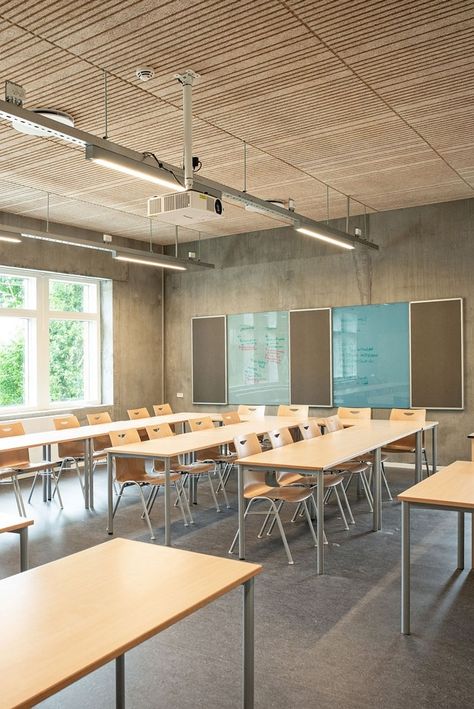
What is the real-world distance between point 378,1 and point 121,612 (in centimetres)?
338

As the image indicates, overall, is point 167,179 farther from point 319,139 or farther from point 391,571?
point 391,571

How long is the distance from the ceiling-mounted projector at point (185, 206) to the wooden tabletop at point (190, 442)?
2017 mm

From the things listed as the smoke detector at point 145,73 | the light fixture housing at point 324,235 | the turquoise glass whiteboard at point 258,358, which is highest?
the smoke detector at point 145,73

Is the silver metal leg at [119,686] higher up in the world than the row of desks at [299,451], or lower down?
lower down

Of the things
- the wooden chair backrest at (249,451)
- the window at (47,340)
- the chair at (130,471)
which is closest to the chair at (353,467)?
the wooden chair backrest at (249,451)

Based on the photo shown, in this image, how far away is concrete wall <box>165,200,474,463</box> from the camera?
8.48 meters

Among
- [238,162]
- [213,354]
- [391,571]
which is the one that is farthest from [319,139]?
[213,354]

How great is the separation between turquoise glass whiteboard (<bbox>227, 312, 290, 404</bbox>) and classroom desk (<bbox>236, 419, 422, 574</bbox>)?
10.1 feet

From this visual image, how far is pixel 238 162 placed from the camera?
6.48 meters

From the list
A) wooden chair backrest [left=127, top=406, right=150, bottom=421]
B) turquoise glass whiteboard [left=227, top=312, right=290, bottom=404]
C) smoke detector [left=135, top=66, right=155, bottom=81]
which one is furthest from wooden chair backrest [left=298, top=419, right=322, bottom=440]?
smoke detector [left=135, top=66, right=155, bottom=81]

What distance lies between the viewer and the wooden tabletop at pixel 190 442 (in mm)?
5508

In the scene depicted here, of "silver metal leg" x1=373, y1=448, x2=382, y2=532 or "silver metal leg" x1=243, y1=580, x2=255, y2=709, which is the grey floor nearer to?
"silver metal leg" x1=373, y1=448, x2=382, y2=532

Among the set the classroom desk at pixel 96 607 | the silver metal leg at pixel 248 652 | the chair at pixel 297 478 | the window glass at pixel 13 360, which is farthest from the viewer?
the window glass at pixel 13 360

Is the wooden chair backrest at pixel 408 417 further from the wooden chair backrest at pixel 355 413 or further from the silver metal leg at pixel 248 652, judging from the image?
the silver metal leg at pixel 248 652
